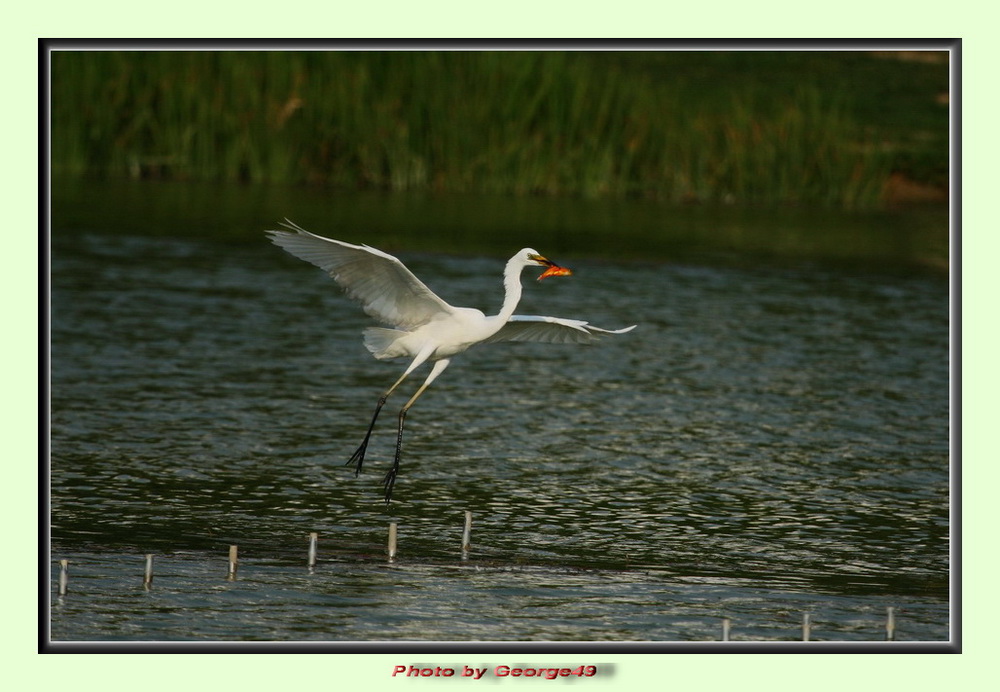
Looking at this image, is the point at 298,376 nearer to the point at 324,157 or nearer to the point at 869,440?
the point at 869,440

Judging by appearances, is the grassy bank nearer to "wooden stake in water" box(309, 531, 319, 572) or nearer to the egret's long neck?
the egret's long neck

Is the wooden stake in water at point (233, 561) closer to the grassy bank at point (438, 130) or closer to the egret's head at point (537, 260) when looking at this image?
the egret's head at point (537, 260)

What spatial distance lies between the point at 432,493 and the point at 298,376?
152 inches

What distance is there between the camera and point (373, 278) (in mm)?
8812

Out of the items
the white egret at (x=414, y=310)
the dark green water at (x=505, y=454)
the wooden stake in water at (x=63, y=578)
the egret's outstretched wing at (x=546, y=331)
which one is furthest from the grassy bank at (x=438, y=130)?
the wooden stake in water at (x=63, y=578)

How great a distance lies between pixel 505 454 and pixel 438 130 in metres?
11.9

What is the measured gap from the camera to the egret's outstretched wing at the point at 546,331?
9367mm

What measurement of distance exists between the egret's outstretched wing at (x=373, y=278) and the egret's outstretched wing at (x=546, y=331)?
0.51 m

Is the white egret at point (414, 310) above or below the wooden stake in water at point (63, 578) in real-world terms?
above

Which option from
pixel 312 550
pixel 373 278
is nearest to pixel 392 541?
pixel 312 550

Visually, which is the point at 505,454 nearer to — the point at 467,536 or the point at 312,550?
the point at 467,536

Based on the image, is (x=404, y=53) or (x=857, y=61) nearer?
(x=404, y=53)

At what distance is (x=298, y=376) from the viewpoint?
1406 cm

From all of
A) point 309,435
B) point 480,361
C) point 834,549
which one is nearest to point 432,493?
point 309,435
